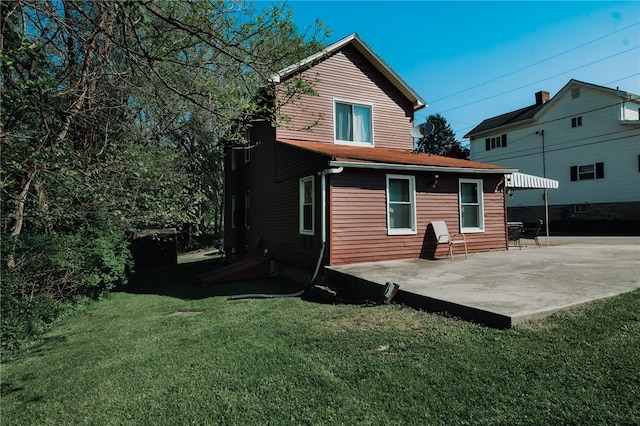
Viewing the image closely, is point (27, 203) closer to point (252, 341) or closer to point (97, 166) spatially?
point (97, 166)

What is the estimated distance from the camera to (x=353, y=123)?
1139 centimetres

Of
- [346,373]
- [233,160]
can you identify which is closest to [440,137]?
[233,160]

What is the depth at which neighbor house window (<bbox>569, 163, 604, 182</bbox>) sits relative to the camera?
2063cm

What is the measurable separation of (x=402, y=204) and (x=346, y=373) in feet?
20.2

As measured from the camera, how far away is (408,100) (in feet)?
41.1

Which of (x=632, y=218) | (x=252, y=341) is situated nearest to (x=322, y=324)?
(x=252, y=341)

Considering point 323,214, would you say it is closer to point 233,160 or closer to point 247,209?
point 247,209

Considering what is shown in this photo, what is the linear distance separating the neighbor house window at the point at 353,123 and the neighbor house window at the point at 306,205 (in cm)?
275

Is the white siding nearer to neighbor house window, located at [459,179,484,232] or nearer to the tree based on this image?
neighbor house window, located at [459,179,484,232]

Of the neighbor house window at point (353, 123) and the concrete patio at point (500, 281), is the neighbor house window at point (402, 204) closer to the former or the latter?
the concrete patio at point (500, 281)

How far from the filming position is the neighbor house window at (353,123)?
11.2 metres

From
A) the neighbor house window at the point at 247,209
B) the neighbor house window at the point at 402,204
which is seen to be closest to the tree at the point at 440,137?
the neighbor house window at the point at 247,209

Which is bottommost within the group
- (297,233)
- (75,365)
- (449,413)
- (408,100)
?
(75,365)

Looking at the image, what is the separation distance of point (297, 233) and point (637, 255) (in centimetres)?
854
